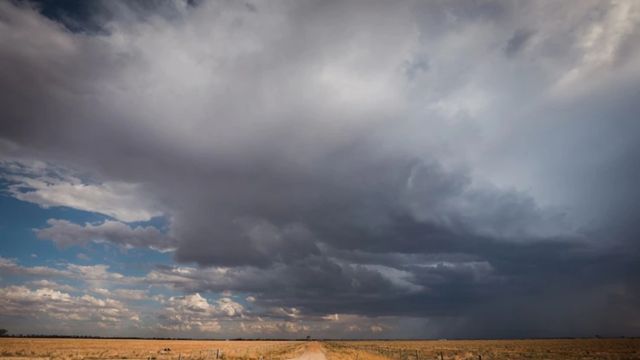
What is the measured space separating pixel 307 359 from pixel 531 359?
31.6 m

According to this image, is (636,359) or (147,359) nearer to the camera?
(636,359)

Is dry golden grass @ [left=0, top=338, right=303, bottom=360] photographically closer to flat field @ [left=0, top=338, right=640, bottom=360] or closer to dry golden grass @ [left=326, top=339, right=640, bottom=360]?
flat field @ [left=0, top=338, right=640, bottom=360]

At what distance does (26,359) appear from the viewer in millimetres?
55594

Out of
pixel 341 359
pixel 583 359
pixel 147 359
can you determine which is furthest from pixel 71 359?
pixel 583 359

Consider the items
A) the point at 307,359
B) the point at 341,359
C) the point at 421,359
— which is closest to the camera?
the point at 307,359

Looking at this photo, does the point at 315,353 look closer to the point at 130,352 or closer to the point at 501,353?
the point at 501,353

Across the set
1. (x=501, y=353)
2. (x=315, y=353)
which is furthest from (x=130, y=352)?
(x=501, y=353)

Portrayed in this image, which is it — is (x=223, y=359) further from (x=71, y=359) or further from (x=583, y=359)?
(x=583, y=359)

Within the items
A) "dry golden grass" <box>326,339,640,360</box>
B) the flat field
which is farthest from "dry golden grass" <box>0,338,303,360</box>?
"dry golden grass" <box>326,339,640,360</box>

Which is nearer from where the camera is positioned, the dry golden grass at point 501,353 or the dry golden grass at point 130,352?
the dry golden grass at point 130,352

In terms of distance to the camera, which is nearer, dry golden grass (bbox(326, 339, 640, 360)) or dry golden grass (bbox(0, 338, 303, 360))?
dry golden grass (bbox(0, 338, 303, 360))

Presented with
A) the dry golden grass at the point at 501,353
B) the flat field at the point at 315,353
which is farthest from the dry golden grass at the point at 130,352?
the dry golden grass at the point at 501,353

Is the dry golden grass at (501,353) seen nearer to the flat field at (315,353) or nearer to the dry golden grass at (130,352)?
the flat field at (315,353)

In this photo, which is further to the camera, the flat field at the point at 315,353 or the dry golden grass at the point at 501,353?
the dry golden grass at the point at 501,353
